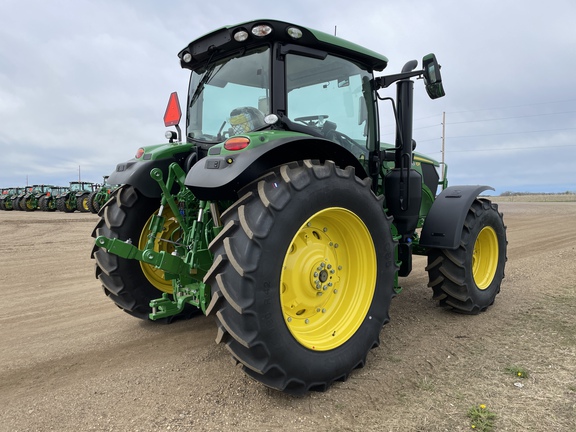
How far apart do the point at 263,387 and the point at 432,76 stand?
2937mm

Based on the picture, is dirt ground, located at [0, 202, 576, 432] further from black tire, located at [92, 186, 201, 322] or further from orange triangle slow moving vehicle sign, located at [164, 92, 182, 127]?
orange triangle slow moving vehicle sign, located at [164, 92, 182, 127]

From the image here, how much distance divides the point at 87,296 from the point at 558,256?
7.89 metres

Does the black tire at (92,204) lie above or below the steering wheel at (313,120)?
below

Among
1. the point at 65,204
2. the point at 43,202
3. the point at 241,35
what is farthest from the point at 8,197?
the point at 241,35

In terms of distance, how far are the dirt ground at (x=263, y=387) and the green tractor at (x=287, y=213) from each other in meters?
0.24

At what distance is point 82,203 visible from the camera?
2383cm

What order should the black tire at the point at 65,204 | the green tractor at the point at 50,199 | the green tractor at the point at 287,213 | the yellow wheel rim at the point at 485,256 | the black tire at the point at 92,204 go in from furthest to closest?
the green tractor at the point at 50,199 < the black tire at the point at 65,204 < the black tire at the point at 92,204 < the yellow wheel rim at the point at 485,256 < the green tractor at the point at 287,213

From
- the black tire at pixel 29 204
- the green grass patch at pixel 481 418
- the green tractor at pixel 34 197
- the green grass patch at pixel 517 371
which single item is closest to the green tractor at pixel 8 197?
the green tractor at pixel 34 197

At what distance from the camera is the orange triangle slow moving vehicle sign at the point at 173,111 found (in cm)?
354

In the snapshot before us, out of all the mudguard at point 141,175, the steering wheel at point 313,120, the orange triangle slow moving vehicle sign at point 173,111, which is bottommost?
the mudguard at point 141,175

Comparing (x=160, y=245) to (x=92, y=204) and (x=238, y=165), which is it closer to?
(x=238, y=165)

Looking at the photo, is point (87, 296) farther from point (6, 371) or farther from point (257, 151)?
point (257, 151)

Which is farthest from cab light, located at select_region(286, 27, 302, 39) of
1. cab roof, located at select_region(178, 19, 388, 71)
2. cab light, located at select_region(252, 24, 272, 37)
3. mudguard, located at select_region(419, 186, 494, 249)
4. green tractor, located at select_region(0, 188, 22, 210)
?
green tractor, located at select_region(0, 188, 22, 210)

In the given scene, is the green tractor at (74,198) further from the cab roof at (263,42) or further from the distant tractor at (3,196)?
the cab roof at (263,42)
